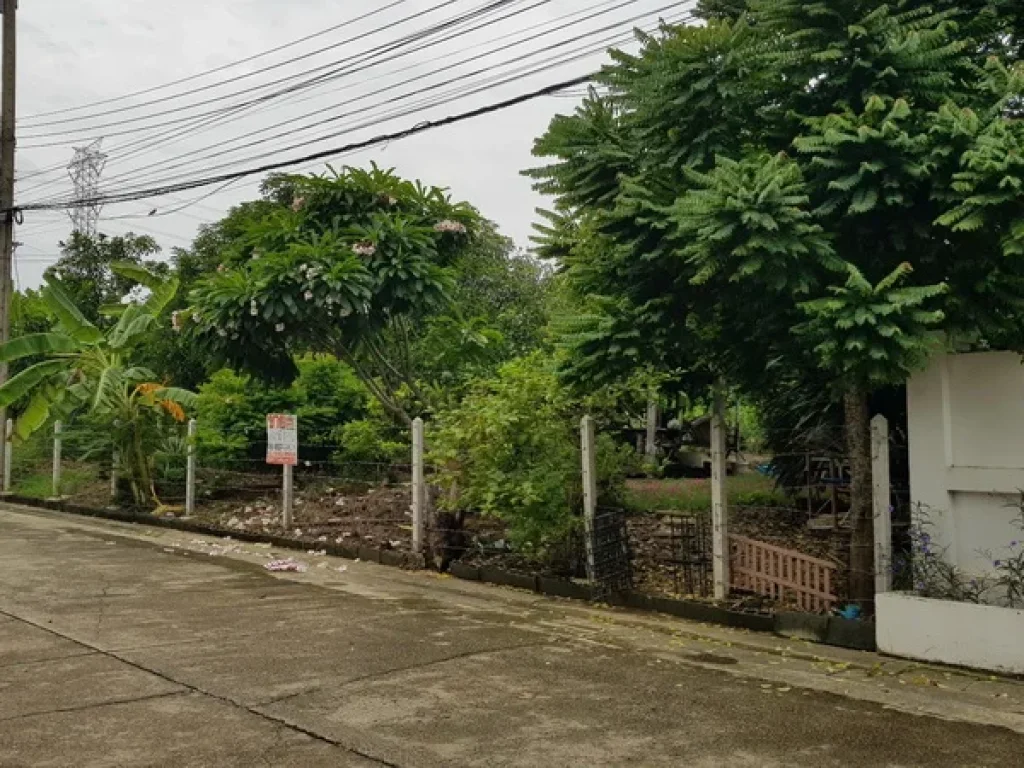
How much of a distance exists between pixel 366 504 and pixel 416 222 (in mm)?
3896

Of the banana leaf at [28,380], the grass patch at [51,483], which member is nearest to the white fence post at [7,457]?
the grass patch at [51,483]

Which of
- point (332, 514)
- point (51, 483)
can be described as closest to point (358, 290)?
point (332, 514)

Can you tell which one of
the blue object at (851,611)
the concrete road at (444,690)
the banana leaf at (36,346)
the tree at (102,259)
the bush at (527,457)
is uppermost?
the tree at (102,259)

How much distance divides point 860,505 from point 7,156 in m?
17.5

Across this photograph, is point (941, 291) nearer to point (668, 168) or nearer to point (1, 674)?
point (668, 168)

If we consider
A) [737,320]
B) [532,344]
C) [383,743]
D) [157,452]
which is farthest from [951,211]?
[532,344]

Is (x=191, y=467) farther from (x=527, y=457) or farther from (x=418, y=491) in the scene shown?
(x=527, y=457)

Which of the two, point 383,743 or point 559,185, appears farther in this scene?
point 559,185

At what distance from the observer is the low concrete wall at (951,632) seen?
19.0 ft

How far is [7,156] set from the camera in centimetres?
1830

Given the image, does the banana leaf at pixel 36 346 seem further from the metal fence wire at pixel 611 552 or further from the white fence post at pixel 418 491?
the metal fence wire at pixel 611 552

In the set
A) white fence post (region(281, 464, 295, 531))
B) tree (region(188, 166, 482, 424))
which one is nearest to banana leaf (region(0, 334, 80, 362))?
tree (region(188, 166, 482, 424))

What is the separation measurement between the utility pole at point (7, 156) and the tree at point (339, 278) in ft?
23.4

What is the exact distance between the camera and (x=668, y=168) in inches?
274
